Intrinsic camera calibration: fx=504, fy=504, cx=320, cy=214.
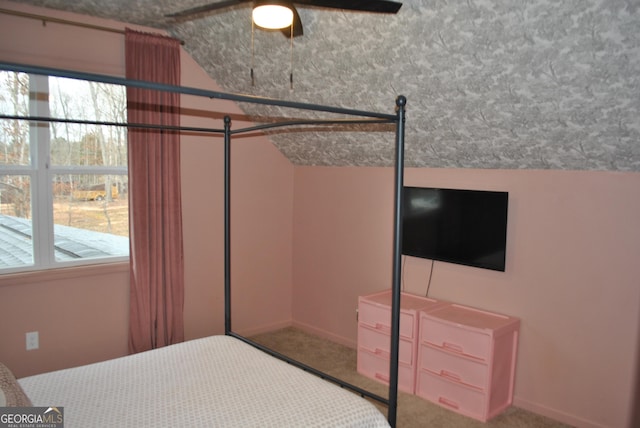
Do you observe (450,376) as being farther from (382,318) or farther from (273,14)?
Answer: (273,14)

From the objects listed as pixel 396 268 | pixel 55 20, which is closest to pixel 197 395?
pixel 396 268

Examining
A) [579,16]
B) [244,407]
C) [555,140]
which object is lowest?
[244,407]

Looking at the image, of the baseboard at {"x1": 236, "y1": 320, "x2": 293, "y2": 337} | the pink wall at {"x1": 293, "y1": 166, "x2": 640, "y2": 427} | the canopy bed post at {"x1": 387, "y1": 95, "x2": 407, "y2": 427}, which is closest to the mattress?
the canopy bed post at {"x1": 387, "y1": 95, "x2": 407, "y2": 427}

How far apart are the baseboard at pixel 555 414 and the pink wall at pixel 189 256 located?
222 cm

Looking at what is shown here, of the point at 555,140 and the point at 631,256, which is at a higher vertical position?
the point at 555,140

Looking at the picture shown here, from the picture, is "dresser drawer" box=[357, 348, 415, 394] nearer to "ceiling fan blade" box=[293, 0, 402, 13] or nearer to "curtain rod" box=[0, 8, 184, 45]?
"ceiling fan blade" box=[293, 0, 402, 13]

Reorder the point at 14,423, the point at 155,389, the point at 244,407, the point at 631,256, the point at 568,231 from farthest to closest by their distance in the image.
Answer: the point at 568,231 < the point at 631,256 < the point at 155,389 < the point at 244,407 < the point at 14,423

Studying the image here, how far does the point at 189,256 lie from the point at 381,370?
167 centimetres

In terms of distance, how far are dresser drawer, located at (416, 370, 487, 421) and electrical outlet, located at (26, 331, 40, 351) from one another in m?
2.46

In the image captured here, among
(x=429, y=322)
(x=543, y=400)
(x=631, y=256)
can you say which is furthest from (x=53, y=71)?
(x=543, y=400)

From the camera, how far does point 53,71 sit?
1.41 m

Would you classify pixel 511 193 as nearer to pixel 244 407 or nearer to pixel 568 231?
pixel 568 231

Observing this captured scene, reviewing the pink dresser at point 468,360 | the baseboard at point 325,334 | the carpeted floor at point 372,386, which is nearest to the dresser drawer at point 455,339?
the pink dresser at point 468,360

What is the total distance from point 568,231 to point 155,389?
236 cm
